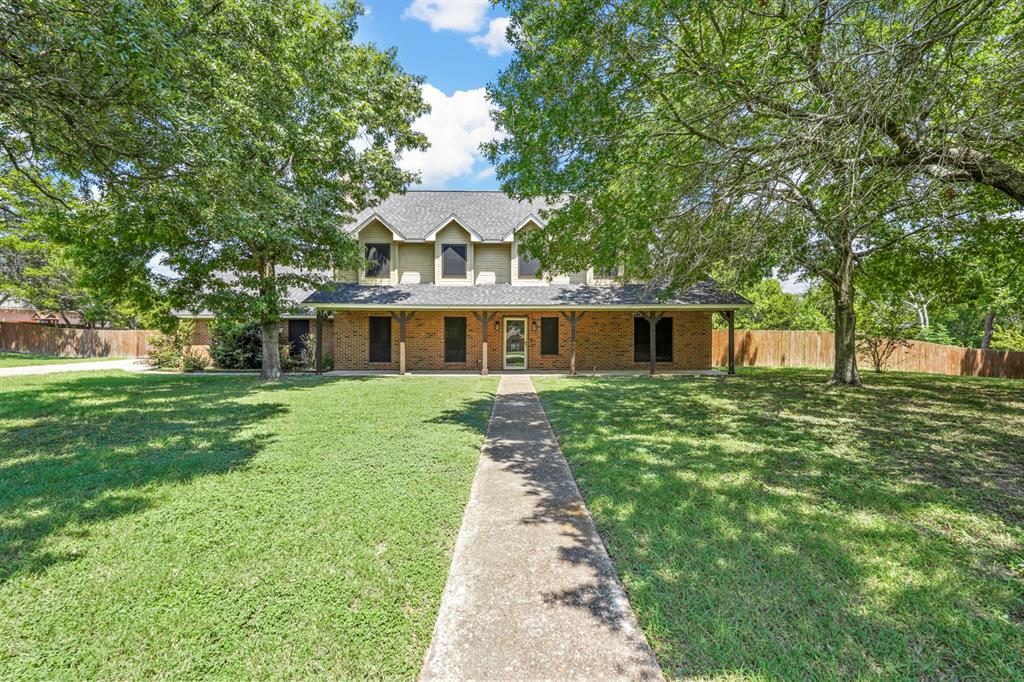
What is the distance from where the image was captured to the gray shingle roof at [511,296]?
14.8 metres

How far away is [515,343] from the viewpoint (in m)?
16.9

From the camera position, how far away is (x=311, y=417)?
806cm

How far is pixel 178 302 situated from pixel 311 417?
8114mm

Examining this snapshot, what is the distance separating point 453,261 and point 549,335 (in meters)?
4.71

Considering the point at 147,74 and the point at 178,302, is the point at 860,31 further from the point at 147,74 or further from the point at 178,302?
the point at 178,302

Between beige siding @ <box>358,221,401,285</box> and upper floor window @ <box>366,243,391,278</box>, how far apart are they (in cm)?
14

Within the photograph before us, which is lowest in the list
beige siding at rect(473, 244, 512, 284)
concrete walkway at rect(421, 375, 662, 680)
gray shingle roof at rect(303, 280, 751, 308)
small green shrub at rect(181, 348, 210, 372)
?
concrete walkway at rect(421, 375, 662, 680)

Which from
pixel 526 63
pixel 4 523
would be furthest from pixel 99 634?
pixel 526 63

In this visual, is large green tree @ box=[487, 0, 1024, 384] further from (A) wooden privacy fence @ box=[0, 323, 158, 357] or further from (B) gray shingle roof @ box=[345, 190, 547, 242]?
(A) wooden privacy fence @ box=[0, 323, 158, 357]

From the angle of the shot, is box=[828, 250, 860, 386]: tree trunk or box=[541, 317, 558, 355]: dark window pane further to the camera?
box=[541, 317, 558, 355]: dark window pane

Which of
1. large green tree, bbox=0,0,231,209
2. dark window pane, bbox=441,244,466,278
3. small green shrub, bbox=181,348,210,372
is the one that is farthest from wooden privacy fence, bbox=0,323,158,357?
large green tree, bbox=0,0,231,209

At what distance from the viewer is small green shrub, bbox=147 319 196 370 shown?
1777 cm

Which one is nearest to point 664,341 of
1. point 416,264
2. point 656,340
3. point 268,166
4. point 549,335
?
point 656,340

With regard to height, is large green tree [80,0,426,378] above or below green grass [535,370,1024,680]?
above
